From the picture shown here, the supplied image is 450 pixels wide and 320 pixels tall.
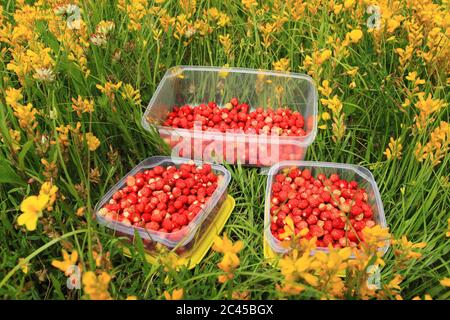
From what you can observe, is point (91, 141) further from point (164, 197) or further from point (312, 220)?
point (312, 220)

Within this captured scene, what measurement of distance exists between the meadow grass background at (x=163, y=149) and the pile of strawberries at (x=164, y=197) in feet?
0.30

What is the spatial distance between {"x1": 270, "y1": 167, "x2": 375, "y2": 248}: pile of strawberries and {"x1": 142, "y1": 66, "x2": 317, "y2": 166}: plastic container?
0.47ft

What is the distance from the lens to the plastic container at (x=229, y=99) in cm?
177

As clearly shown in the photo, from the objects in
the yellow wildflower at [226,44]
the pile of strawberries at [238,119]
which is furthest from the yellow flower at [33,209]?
Answer: the yellow wildflower at [226,44]

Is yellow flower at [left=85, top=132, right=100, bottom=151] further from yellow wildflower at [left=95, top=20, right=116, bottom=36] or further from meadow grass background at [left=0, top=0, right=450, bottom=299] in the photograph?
yellow wildflower at [left=95, top=20, right=116, bottom=36]

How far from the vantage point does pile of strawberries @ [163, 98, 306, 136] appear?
6.39 ft

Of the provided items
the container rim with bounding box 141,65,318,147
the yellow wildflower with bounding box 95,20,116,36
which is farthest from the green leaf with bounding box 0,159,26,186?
the yellow wildflower with bounding box 95,20,116,36

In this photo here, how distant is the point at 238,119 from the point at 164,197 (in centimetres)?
66

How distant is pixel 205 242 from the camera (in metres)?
1.52

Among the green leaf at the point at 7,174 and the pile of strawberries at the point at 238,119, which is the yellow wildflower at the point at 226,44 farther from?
the green leaf at the point at 7,174

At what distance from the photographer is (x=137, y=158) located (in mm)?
1830
